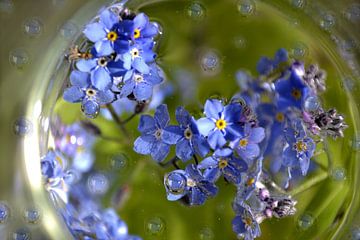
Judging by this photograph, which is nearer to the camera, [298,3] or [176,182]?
[176,182]

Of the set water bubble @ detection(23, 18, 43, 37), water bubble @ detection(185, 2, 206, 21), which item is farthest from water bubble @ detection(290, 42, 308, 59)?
water bubble @ detection(23, 18, 43, 37)

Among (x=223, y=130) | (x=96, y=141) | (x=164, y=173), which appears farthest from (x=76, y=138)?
(x=223, y=130)

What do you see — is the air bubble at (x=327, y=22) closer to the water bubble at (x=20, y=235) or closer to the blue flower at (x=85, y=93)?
the blue flower at (x=85, y=93)

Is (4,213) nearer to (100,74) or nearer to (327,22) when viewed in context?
(100,74)

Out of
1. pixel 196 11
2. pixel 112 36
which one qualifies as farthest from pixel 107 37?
pixel 196 11

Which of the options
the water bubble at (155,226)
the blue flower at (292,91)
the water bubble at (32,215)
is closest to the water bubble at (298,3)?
the blue flower at (292,91)

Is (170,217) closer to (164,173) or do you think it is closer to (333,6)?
(164,173)
